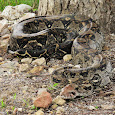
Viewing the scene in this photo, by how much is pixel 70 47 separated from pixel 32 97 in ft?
8.04

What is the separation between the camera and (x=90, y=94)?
3988mm

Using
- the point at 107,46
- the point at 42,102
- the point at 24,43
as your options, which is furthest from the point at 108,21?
the point at 42,102

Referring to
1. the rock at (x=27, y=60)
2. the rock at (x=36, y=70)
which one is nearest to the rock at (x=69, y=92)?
the rock at (x=36, y=70)

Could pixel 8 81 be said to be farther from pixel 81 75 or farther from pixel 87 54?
pixel 87 54

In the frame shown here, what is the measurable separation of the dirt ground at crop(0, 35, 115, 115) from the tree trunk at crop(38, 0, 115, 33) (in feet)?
9.96

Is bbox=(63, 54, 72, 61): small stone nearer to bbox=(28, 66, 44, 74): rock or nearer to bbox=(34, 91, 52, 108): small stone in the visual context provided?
bbox=(28, 66, 44, 74): rock

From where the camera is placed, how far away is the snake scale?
429 cm

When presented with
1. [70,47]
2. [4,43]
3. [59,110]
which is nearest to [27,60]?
[70,47]

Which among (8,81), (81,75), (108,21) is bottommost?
(8,81)

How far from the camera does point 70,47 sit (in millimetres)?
6008

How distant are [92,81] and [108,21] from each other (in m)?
3.49

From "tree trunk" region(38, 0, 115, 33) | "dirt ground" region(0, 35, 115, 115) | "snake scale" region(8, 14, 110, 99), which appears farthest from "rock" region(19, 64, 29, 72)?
"tree trunk" region(38, 0, 115, 33)

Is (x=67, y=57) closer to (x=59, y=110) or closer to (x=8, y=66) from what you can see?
(x=8, y=66)

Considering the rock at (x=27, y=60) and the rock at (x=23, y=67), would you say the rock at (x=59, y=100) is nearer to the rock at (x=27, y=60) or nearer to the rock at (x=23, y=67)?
the rock at (x=23, y=67)
